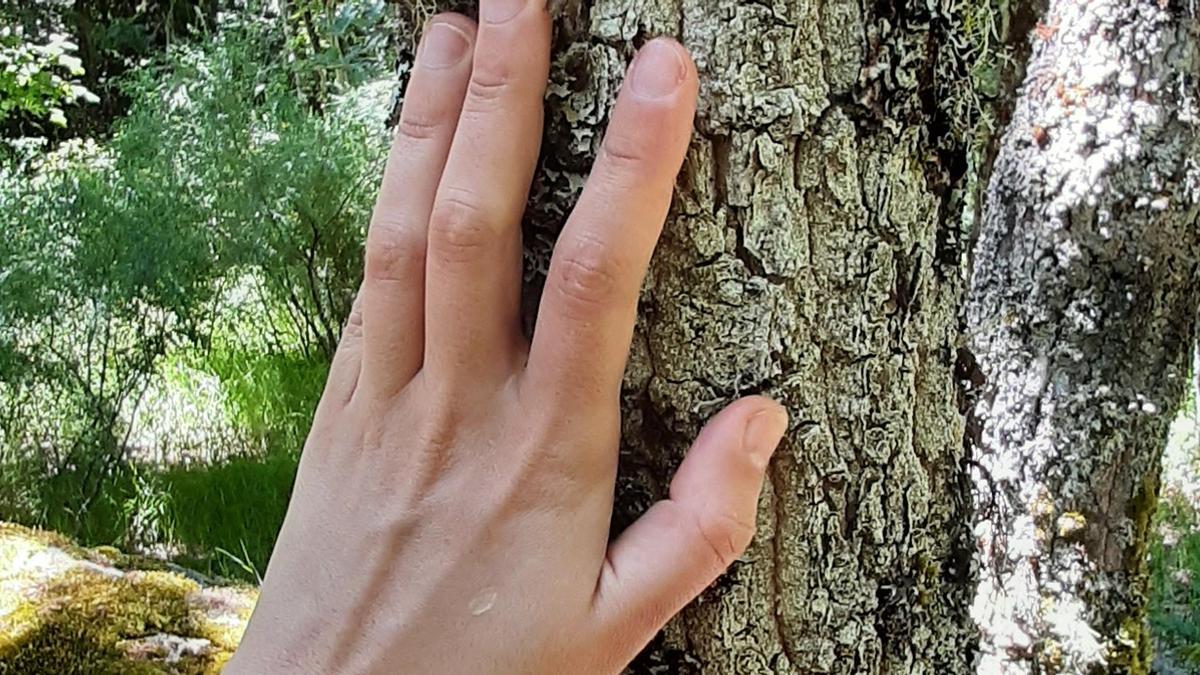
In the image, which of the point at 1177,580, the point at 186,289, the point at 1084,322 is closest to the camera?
the point at 1084,322

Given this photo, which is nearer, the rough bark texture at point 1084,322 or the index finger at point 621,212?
the index finger at point 621,212

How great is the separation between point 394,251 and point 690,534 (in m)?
0.24

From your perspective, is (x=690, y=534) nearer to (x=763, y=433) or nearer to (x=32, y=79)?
(x=763, y=433)

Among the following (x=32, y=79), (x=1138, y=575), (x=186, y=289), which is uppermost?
(x=32, y=79)

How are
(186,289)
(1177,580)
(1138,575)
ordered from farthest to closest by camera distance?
1. (186,289)
2. (1177,580)
3. (1138,575)

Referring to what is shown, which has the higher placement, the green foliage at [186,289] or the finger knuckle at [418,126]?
the finger knuckle at [418,126]

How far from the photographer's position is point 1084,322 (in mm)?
1822

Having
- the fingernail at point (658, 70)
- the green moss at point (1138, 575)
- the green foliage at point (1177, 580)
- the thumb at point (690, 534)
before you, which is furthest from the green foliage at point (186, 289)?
the fingernail at point (658, 70)

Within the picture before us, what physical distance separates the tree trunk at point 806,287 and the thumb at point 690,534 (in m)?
0.02

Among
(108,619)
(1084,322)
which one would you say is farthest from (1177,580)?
(108,619)

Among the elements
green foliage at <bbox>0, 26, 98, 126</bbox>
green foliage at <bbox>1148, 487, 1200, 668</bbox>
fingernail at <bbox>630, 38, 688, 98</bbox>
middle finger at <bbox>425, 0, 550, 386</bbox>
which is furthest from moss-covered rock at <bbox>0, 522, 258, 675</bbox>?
green foliage at <bbox>0, 26, 98, 126</bbox>

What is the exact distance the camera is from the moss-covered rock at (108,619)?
182 cm

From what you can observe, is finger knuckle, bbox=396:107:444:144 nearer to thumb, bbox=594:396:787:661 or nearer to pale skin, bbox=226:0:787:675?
pale skin, bbox=226:0:787:675

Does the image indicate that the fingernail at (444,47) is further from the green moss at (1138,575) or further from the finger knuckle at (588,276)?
the green moss at (1138,575)
